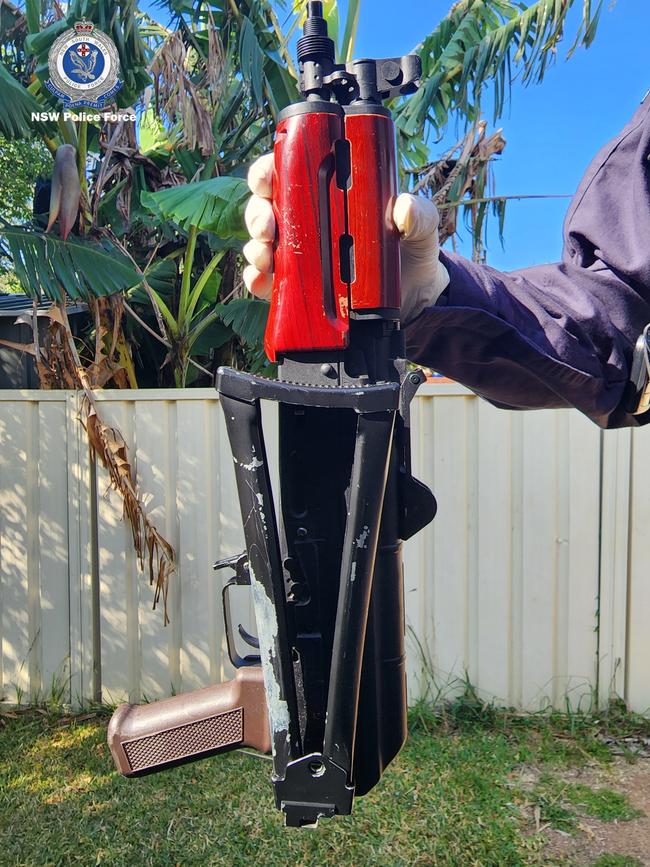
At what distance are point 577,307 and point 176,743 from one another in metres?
1.03

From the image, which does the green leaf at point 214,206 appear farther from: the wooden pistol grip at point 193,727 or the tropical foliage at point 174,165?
the wooden pistol grip at point 193,727

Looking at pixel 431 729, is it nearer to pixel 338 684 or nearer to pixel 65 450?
pixel 65 450

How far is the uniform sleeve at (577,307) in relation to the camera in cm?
113

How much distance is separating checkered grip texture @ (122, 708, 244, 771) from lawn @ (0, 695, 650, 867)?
5.49ft

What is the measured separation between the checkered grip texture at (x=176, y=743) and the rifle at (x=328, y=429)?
24 centimetres

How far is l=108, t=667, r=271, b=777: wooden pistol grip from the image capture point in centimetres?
120

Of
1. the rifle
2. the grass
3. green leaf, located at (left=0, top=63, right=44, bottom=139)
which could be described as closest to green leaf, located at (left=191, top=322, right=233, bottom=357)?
green leaf, located at (left=0, top=63, right=44, bottom=139)

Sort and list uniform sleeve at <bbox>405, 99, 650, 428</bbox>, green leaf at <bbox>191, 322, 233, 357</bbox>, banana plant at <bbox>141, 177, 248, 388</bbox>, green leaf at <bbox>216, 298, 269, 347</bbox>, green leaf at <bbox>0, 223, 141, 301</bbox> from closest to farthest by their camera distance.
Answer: uniform sleeve at <bbox>405, 99, 650, 428</bbox> → green leaf at <bbox>0, 223, 141, 301</bbox> → banana plant at <bbox>141, 177, 248, 388</bbox> → green leaf at <bbox>216, 298, 269, 347</bbox> → green leaf at <bbox>191, 322, 233, 357</bbox>

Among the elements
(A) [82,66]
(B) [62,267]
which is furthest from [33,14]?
(B) [62,267]

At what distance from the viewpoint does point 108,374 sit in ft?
14.7

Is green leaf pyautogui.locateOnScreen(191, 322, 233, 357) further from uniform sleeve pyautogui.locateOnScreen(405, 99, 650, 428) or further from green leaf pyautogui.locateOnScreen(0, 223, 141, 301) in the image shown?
uniform sleeve pyautogui.locateOnScreen(405, 99, 650, 428)

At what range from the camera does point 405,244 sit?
1.04 meters

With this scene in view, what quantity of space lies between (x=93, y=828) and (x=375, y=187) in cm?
288

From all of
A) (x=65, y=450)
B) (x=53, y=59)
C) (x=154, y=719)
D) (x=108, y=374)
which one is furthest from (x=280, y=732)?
(x=53, y=59)
